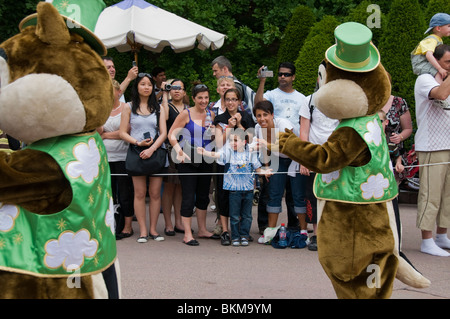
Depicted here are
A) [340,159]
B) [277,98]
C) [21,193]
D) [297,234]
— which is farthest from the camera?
[277,98]

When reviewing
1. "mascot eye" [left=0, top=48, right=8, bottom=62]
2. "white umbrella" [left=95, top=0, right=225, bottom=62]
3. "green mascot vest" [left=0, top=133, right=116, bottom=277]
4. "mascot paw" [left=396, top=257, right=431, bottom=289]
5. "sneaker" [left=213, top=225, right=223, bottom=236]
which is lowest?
"sneaker" [left=213, top=225, right=223, bottom=236]

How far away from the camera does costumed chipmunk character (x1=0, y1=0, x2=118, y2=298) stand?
2.95 meters

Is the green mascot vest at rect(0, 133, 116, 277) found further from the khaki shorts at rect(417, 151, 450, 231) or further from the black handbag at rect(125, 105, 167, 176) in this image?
the khaki shorts at rect(417, 151, 450, 231)

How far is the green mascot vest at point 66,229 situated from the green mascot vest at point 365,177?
1.63 meters

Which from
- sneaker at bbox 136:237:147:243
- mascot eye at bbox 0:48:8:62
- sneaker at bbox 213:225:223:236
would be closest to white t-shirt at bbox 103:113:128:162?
sneaker at bbox 136:237:147:243

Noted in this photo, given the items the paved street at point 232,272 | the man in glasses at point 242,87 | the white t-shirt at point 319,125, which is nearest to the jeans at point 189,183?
the paved street at point 232,272

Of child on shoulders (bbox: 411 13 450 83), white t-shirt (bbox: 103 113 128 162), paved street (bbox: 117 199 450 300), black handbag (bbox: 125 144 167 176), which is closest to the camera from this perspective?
paved street (bbox: 117 199 450 300)

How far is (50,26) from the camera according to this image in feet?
9.87

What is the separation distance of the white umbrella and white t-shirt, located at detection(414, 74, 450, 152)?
451 centimetres

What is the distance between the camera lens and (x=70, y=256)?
3035 millimetres

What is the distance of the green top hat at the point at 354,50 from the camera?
3934 mm
